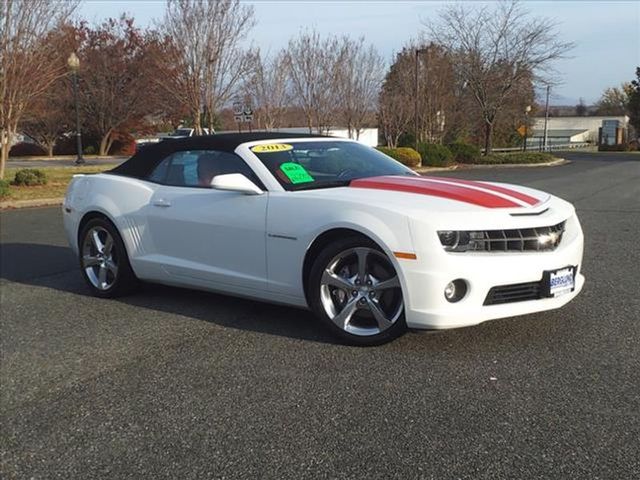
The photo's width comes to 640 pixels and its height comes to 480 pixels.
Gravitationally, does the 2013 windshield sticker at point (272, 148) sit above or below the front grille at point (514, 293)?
above

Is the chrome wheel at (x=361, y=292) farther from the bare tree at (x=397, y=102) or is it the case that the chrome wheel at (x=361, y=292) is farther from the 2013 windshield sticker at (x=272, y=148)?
the bare tree at (x=397, y=102)

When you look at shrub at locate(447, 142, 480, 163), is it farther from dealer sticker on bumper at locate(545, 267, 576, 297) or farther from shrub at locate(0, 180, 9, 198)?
dealer sticker on bumper at locate(545, 267, 576, 297)

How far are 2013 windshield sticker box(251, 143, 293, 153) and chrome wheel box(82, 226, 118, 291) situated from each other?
1.65 meters

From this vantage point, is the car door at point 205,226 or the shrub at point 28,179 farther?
the shrub at point 28,179

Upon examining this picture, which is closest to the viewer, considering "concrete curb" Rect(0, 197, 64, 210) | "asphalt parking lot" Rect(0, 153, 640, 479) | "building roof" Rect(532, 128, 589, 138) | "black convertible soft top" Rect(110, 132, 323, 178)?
"asphalt parking lot" Rect(0, 153, 640, 479)

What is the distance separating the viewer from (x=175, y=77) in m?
21.0

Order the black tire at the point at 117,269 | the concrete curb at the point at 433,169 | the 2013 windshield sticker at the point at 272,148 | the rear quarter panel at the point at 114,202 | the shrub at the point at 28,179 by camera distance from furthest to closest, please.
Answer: the concrete curb at the point at 433,169 < the shrub at the point at 28,179 < the black tire at the point at 117,269 < the rear quarter panel at the point at 114,202 < the 2013 windshield sticker at the point at 272,148

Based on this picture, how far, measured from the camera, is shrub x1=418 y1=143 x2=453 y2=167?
29.6 m

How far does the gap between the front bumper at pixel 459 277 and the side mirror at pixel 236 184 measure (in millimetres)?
1276

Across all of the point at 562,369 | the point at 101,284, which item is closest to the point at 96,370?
the point at 101,284

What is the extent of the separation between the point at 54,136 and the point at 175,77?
73.9ft

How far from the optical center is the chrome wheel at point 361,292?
12.8 feet

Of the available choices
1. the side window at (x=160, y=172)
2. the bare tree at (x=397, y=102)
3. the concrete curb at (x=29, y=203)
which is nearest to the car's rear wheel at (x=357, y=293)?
the side window at (x=160, y=172)

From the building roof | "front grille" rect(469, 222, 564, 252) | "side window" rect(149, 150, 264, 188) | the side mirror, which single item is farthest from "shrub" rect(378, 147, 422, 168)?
the building roof
